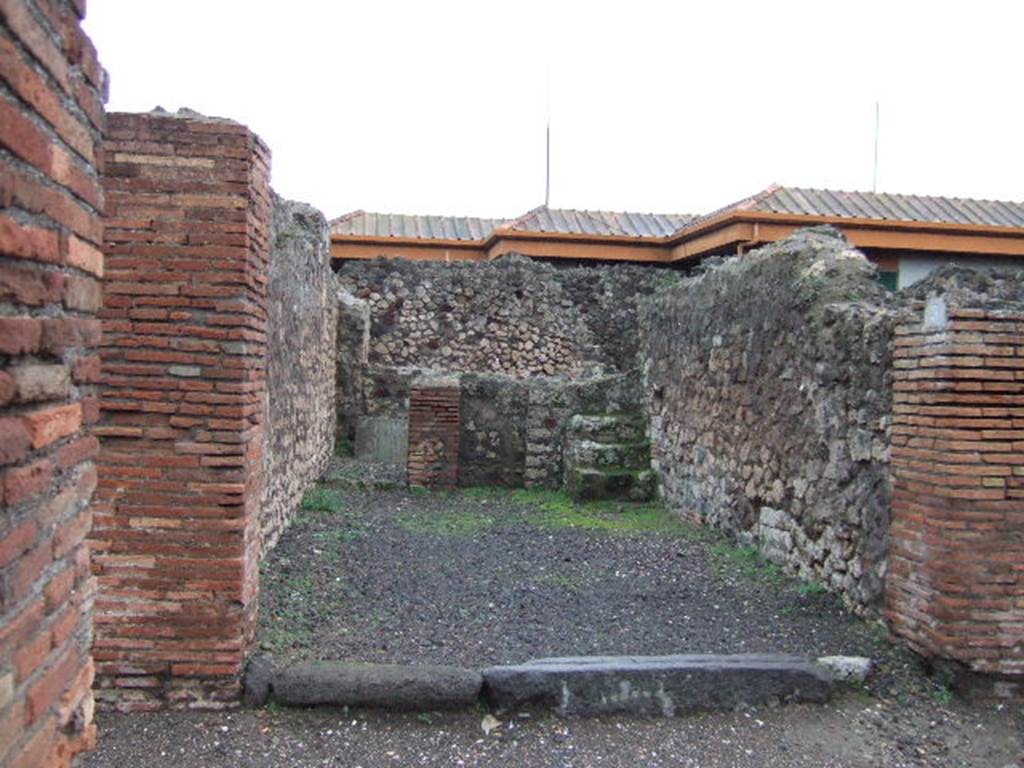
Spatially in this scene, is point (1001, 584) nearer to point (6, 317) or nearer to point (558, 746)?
point (558, 746)

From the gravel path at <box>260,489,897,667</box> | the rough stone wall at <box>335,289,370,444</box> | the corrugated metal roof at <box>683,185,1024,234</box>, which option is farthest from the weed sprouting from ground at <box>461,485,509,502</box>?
the corrugated metal roof at <box>683,185,1024,234</box>

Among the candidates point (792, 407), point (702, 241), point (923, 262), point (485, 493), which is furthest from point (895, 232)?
point (792, 407)

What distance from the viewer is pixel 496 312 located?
1375cm

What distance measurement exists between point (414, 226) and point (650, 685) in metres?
13.9

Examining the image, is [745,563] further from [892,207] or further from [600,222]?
[600,222]

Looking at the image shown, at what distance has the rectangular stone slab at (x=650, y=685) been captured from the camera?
3834 millimetres

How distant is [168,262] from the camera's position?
3.60 m

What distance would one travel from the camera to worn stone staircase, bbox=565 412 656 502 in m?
8.98

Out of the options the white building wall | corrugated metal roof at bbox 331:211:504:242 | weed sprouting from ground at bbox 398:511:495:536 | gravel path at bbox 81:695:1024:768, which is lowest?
gravel path at bbox 81:695:1024:768

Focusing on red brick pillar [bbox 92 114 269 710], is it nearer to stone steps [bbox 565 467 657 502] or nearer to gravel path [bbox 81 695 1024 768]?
gravel path [bbox 81 695 1024 768]

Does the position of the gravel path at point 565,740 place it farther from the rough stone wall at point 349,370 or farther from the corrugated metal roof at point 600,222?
the corrugated metal roof at point 600,222

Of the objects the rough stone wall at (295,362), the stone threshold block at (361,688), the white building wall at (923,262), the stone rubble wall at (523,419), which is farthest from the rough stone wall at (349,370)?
the white building wall at (923,262)

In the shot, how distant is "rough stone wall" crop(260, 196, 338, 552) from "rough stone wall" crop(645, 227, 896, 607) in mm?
3571

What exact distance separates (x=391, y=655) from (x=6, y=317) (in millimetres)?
3219
